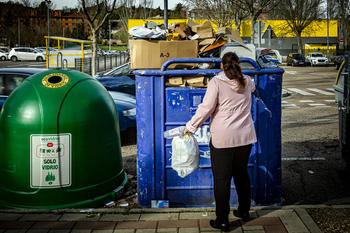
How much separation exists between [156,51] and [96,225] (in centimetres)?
191

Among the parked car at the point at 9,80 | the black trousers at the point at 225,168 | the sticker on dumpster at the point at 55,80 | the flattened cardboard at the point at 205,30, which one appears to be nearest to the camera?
the black trousers at the point at 225,168

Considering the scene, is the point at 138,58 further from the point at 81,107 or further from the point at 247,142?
the point at 247,142

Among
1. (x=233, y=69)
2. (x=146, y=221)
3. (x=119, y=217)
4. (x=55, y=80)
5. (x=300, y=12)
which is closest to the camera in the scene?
(x=233, y=69)

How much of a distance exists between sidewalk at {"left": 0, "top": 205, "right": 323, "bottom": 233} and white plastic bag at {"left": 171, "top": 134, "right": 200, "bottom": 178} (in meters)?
0.49

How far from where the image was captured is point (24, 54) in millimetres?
42875

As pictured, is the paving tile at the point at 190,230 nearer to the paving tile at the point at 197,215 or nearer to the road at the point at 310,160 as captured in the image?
the paving tile at the point at 197,215

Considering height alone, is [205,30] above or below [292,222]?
above

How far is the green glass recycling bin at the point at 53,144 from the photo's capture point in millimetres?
3654

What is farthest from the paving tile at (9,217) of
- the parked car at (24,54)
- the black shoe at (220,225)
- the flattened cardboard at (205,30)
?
the parked car at (24,54)

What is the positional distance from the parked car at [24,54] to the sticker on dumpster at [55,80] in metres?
42.0

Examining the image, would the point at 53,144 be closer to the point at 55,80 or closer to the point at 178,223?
the point at 55,80

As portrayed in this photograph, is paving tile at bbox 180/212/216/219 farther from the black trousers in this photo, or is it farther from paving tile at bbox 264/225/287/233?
paving tile at bbox 264/225/287/233

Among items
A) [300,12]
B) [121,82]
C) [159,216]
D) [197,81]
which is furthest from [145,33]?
[300,12]

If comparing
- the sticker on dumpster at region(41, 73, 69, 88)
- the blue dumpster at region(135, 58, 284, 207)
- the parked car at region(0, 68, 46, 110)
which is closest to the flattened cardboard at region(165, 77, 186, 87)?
the blue dumpster at region(135, 58, 284, 207)
